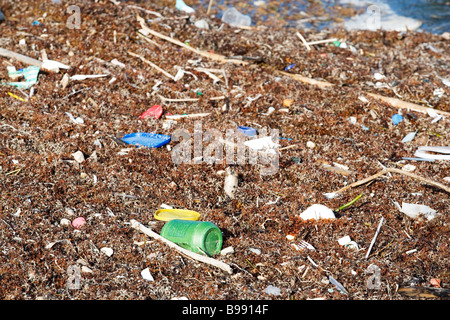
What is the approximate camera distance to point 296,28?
418 inches

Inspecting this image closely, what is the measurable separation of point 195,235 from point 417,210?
266cm

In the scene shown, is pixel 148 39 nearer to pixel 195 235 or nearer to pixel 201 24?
pixel 201 24

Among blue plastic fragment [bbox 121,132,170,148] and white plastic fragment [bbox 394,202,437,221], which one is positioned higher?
white plastic fragment [bbox 394,202,437,221]

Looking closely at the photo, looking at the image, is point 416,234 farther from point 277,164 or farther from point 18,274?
point 18,274

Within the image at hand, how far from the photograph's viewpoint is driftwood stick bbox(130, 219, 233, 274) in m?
4.24

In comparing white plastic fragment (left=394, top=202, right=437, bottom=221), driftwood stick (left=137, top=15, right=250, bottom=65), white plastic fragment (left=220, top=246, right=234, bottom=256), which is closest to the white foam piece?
driftwood stick (left=137, top=15, right=250, bottom=65)

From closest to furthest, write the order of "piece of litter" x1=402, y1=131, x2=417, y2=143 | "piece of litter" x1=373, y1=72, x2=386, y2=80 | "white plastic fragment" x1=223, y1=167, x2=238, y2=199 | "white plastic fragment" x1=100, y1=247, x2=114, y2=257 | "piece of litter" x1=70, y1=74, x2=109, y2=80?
"white plastic fragment" x1=100, y1=247, x2=114, y2=257 < "white plastic fragment" x1=223, y1=167, x2=238, y2=199 < "piece of litter" x1=402, y1=131, x2=417, y2=143 < "piece of litter" x1=70, y1=74, x2=109, y2=80 < "piece of litter" x1=373, y1=72, x2=386, y2=80

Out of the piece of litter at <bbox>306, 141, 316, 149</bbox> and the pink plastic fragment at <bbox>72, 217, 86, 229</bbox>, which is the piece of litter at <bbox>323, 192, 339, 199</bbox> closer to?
the piece of litter at <bbox>306, 141, 316, 149</bbox>

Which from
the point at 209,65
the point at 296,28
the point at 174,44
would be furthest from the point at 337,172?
the point at 296,28

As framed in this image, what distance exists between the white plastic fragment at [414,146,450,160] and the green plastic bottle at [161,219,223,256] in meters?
3.47

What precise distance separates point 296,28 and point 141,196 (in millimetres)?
6985

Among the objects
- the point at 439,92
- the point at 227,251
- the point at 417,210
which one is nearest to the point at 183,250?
the point at 227,251

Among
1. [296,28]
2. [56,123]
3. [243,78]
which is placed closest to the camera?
[56,123]

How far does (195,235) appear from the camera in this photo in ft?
14.1
